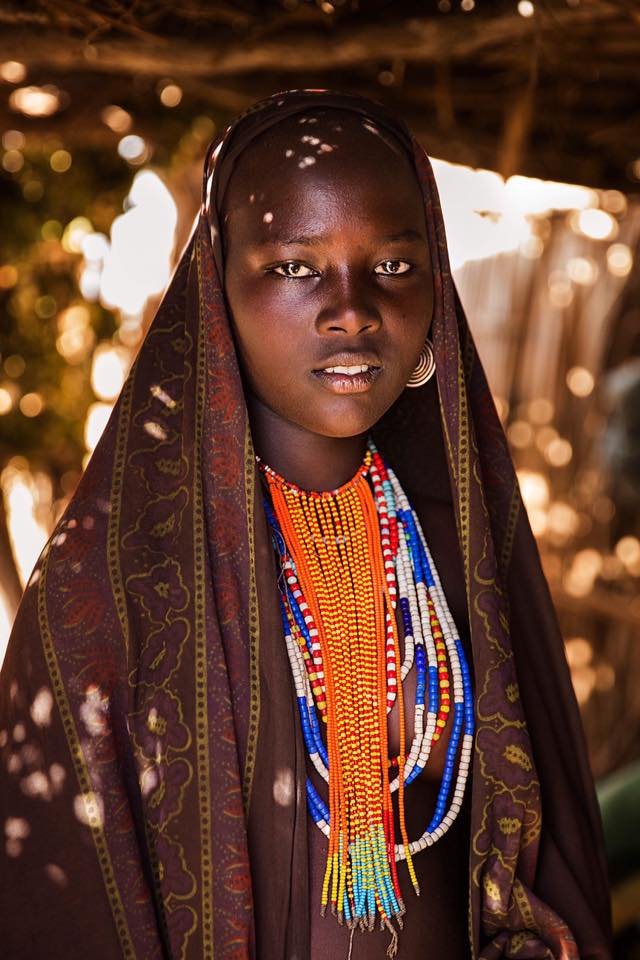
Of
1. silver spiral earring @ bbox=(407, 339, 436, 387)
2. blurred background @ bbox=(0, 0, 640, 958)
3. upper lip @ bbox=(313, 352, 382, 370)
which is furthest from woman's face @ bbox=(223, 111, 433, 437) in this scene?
blurred background @ bbox=(0, 0, 640, 958)

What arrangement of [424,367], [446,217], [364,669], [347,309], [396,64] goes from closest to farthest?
[347,309]
[364,669]
[424,367]
[396,64]
[446,217]

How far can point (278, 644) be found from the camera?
1801mm

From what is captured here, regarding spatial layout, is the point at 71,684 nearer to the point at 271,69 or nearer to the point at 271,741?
the point at 271,741

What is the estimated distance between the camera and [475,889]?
1.90 metres

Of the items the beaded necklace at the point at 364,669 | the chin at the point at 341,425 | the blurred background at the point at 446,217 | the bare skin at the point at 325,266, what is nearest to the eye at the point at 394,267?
the bare skin at the point at 325,266

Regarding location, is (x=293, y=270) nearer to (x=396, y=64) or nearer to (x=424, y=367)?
(x=424, y=367)

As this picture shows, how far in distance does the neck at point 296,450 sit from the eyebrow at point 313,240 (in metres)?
0.29

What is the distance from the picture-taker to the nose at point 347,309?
1.75 metres

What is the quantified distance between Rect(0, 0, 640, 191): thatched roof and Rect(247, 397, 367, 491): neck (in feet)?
3.55

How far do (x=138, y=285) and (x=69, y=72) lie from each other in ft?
2.81

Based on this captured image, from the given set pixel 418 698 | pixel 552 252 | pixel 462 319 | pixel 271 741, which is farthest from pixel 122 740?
pixel 552 252

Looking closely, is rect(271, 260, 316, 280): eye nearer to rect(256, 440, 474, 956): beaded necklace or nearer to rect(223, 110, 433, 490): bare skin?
rect(223, 110, 433, 490): bare skin

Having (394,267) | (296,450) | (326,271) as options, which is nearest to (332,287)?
(326,271)

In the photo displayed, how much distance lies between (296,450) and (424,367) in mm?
275
